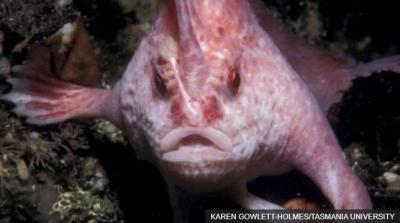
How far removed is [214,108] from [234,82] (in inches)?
13.0

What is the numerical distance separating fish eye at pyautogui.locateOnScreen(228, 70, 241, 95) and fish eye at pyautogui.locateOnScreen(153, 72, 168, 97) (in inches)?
16.9

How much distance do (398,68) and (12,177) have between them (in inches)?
148

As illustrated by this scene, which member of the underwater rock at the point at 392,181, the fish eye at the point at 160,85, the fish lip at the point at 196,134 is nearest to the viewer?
the fish lip at the point at 196,134

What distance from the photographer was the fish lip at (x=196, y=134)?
2.90 metres

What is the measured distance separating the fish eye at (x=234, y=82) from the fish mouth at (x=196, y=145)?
1.19 ft

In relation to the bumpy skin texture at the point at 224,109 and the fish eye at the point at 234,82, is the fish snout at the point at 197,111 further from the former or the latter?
the fish eye at the point at 234,82

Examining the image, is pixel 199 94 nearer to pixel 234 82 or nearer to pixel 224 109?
pixel 224 109

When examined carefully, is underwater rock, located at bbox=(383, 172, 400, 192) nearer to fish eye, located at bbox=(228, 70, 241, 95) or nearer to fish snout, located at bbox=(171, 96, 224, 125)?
fish eye, located at bbox=(228, 70, 241, 95)

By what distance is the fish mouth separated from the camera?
2.93 meters

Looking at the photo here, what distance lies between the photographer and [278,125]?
355 centimetres

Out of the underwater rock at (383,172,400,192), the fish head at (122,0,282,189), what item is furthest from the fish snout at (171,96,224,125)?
the underwater rock at (383,172,400,192)

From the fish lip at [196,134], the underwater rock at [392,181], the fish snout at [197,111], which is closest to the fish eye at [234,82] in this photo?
the fish snout at [197,111]

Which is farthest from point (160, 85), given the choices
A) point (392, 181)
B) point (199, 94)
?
point (392, 181)

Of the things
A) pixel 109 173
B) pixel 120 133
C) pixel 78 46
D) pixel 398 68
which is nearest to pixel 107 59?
pixel 78 46
